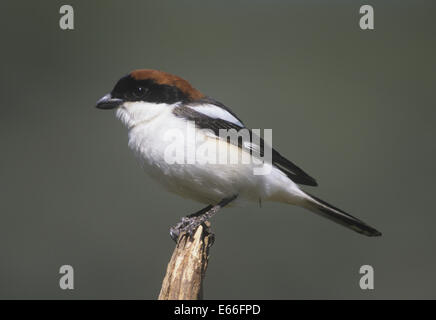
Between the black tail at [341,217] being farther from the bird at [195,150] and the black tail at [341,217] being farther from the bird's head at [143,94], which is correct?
the bird's head at [143,94]

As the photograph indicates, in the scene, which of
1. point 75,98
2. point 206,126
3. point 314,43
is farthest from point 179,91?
point 314,43

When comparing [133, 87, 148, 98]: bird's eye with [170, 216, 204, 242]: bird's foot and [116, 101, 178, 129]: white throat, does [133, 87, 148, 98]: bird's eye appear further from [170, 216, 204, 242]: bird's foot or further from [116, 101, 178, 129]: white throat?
[170, 216, 204, 242]: bird's foot

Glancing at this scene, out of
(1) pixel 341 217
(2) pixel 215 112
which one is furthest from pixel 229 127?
(1) pixel 341 217

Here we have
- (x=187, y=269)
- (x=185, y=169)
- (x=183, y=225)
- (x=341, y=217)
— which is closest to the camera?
(x=187, y=269)

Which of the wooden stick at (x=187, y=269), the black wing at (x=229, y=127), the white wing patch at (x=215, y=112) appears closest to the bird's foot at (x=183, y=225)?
the wooden stick at (x=187, y=269)

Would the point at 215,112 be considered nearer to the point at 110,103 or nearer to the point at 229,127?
the point at 229,127
